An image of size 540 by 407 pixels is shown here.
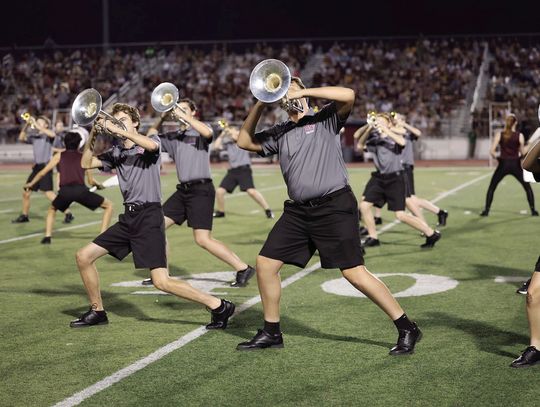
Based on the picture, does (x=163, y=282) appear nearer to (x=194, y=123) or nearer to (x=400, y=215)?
(x=194, y=123)

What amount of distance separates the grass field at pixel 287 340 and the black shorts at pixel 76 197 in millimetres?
851

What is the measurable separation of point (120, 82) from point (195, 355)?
38396 millimetres

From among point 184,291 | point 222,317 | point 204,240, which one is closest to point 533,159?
point 222,317

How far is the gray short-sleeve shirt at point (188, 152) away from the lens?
8969 millimetres

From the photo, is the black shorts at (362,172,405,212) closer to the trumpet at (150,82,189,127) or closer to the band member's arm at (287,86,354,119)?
the trumpet at (150,82,189,127)

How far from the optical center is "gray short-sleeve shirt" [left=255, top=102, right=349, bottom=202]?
585 cm

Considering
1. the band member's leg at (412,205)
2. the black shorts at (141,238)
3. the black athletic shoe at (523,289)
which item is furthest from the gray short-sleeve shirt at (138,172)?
the band member's leg at (412,205)

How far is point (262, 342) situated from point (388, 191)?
5.88 m

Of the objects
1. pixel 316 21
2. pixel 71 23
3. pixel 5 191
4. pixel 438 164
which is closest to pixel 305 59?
pixel 316 21

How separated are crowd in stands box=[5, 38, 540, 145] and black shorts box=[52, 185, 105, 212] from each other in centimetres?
2439

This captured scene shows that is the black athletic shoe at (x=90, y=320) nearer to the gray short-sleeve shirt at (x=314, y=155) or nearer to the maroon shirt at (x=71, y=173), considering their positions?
the gray short-sleeve shirt at (x=314, y=155)

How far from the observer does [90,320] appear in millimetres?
6914

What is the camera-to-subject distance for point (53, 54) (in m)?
46.7

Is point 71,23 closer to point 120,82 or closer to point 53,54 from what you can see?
point 53,54
